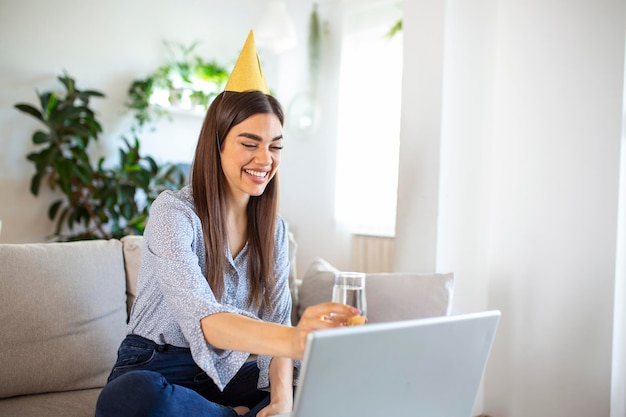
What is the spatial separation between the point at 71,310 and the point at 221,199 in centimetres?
65

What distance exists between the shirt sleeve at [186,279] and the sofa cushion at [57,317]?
1.73ft

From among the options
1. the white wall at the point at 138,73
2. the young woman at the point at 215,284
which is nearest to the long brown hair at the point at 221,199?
the young woman at the point at 215,284

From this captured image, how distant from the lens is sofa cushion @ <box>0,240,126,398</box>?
1734 mm

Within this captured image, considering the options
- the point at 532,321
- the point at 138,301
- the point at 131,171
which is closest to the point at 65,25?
the point at 131,171

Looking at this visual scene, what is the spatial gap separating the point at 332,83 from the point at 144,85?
127 centimetres

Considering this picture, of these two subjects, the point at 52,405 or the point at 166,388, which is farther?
the point at 52,405

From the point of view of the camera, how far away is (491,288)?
8.02 feet

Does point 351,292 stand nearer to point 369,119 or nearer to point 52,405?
point 52,405

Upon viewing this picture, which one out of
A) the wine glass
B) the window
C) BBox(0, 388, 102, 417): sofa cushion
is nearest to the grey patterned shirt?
the wine glass

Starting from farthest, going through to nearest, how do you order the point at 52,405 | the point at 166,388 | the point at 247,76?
the point at 52,405 → the point at 247,76 → the point at 166,388

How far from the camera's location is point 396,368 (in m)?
0.93

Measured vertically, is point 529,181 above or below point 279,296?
above

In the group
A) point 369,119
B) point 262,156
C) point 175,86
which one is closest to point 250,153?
point 262,156

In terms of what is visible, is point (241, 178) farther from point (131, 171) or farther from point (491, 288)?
point (131, 171)
